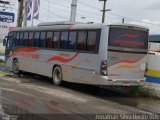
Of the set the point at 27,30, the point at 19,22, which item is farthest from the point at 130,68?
the point at 19,22

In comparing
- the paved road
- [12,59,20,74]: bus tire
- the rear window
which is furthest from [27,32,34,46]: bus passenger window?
the rear window

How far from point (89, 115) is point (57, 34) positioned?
26.3 feet

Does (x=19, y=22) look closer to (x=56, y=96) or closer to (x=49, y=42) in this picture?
(x=49, y=42)

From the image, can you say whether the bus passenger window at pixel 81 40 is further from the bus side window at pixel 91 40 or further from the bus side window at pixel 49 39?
the bus side window at pixel 49 39

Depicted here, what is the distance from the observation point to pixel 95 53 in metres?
14.6

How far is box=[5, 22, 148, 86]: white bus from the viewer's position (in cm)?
1431

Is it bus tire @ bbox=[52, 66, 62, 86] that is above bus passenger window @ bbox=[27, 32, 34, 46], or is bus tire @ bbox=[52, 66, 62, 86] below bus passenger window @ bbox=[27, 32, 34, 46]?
below

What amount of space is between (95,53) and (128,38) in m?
1.44

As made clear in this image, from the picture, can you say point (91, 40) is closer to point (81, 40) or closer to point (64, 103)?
point (81, 40)

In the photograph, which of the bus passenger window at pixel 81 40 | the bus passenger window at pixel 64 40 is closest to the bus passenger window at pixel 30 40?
the bus passenger window at pixel 64 40

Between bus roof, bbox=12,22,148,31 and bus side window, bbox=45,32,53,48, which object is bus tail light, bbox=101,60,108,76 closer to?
bus roof, bbox=12,22,148,31

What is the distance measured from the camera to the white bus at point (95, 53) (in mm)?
→ 14312

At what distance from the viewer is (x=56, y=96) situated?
1355 cm

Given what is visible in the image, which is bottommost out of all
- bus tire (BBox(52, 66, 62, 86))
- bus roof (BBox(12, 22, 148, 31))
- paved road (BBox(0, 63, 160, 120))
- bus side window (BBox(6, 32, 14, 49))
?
paved road (BBox(0, 63, 160, 120))
